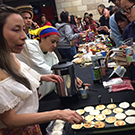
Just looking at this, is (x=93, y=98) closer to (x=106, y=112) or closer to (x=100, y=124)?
(x=106, y=112)

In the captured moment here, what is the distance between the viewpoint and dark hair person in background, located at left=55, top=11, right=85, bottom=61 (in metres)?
4.07

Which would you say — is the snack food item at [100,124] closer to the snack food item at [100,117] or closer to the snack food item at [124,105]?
the snack food item at [100,117]

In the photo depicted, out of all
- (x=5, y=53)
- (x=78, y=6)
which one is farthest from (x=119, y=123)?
(x=78, y=6)

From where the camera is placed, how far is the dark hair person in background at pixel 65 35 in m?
4.07

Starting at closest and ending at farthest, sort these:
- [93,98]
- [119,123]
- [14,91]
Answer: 1. [14,91]
2. [119,123]
3. [93,98]

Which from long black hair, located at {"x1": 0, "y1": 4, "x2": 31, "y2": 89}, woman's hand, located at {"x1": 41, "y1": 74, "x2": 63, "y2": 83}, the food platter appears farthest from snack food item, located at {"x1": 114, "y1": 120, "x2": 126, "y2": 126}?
long black hair, located at {"x1": 0, "y1": 4, "x2": 31, "y2": 89}

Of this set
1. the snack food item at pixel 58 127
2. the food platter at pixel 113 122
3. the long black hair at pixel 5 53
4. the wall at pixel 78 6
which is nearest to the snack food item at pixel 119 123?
the food platter at pixel 113 122

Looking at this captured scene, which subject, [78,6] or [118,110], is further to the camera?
[78,6]

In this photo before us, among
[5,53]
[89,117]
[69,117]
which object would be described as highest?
[5,53]

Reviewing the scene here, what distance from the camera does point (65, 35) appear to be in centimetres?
410

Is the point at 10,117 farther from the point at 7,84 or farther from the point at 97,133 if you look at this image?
the point at 97,133

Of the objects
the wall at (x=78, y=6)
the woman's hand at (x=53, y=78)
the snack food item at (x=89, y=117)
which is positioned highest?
the wall at (x=78, y=6)

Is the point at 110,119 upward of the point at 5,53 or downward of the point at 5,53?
downward

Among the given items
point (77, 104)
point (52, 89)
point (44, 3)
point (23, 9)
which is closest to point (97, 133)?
point (77, 104)
